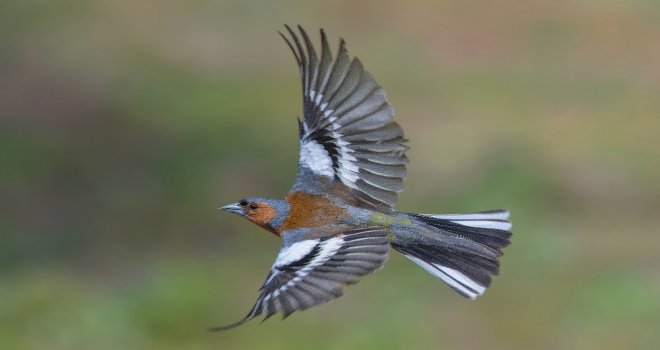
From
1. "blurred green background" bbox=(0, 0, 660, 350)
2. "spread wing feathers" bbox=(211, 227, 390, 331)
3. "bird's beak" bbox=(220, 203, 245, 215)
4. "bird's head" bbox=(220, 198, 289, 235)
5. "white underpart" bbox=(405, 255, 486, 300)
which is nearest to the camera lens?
"spread wing feathers" bbox=(211, 227, 390, 331)

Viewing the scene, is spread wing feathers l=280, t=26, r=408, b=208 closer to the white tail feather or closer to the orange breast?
the orange breast

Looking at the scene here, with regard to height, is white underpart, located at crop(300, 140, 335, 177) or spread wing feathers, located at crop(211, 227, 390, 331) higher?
white underpart, located at crop(300, 140, 335, 177)

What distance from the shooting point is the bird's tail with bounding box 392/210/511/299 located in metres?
7.00

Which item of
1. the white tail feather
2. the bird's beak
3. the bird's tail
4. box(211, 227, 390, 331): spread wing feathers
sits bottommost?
box(211, 227, 390, 331): spread wing feathers

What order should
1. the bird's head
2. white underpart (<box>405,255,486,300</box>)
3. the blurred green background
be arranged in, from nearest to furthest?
1. white underpart (<box>405,255,486,300</box>)
2. the bird's head
3. the blurred green background

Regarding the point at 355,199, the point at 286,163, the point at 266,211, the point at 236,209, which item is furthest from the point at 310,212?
the point at 286,163

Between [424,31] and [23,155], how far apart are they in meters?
7.20

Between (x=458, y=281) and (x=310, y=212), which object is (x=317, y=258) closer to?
(x=310, y=212)

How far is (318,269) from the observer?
623cm

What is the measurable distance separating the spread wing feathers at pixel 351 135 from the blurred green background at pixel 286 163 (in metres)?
4.43

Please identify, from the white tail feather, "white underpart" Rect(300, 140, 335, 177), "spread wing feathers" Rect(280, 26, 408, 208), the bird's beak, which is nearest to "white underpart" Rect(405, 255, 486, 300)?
the white tail feather

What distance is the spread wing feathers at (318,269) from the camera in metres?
5.92

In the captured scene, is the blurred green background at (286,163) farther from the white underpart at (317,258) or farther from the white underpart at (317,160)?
the white underpart at (317,258)

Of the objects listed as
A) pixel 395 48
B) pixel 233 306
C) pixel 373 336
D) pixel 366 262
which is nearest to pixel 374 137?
pixel 366 262
